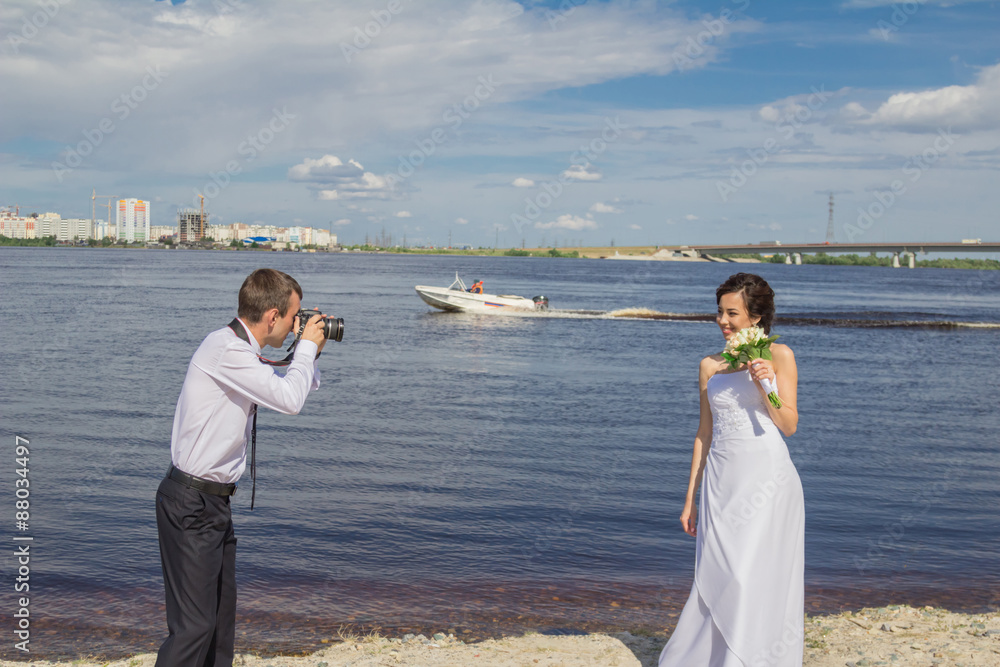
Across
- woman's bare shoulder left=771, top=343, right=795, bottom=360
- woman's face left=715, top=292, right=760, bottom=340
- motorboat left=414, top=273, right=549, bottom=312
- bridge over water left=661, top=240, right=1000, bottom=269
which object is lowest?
motorboat left=414, top=273, right=549, bottom=312

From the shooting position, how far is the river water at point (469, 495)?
748 cm

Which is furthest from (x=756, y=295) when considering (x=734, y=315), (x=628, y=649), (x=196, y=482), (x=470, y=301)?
(x=470, y=301)

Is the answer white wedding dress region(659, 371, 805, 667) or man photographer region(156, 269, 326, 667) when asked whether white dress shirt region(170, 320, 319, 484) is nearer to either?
man photographer region(156, 269, 326, 667)

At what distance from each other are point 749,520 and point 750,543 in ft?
0.41

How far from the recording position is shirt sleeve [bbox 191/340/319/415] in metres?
3.82

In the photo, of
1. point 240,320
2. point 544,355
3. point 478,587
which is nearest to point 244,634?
point 478,587

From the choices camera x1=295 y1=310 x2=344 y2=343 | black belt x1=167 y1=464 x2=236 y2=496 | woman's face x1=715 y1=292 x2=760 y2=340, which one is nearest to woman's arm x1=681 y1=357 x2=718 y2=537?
woman's face x1=715 y1=292 x2=760 y2=340

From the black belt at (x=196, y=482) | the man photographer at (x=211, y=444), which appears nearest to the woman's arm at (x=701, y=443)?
the man photographer at (x=211, y=444)

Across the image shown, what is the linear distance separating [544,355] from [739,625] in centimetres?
2614

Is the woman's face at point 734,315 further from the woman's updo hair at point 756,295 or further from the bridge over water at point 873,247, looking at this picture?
the bridge over water at point 873,247

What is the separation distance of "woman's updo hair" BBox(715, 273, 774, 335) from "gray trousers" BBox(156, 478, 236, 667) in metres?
2.98

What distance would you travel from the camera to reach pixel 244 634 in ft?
21.8

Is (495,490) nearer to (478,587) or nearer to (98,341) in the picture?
(478,587)

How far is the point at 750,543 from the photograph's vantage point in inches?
177
